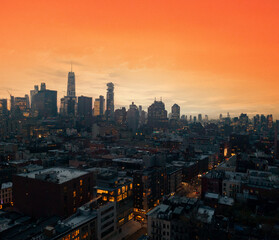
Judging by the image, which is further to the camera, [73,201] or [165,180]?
[165,180]

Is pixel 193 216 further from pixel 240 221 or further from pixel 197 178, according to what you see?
pixel 197 178

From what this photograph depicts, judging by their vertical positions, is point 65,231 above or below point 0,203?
above

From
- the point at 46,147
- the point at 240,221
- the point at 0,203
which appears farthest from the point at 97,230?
the point at 46,147

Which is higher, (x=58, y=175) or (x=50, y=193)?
(x=58, y=175)

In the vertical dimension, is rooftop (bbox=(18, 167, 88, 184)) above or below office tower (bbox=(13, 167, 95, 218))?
above

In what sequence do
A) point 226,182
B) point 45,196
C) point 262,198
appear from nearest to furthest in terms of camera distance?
point 45,196 < point 262,198 < point 226,182

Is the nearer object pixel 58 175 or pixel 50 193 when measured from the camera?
pixel 50 193

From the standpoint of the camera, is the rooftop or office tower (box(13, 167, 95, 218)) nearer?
office tower (box(13, 167, 95, 218))

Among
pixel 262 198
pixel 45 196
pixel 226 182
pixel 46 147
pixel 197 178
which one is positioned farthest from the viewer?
pixel 46 147

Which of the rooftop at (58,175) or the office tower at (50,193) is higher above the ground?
the rooftop at (58,175)

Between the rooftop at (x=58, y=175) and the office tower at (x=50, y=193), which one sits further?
the rooftop at (x=58, y=175)

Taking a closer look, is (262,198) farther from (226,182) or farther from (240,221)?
(240,221)
